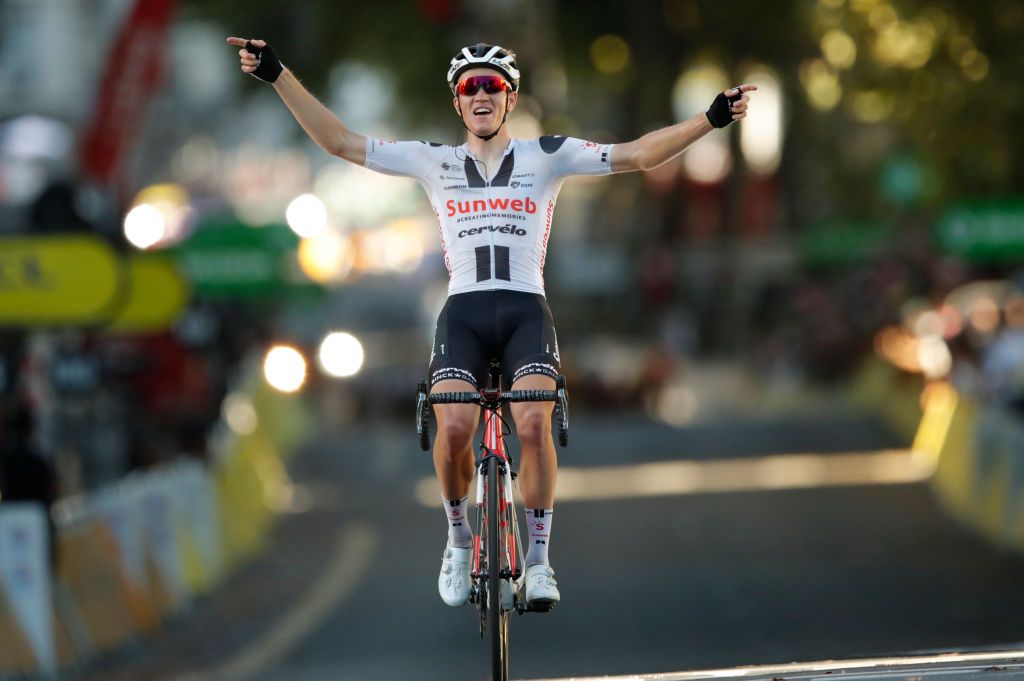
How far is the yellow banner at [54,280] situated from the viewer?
51.9ft

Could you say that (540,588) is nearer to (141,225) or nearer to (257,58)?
(257,58)

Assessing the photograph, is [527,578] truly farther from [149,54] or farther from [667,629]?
[149,54]

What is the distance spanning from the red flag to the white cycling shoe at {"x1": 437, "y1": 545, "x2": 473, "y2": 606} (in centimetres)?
1658

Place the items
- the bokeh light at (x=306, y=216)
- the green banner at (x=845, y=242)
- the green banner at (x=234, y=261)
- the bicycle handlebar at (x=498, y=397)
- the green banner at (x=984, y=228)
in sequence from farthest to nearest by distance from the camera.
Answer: the green banner at (x=845, y=242) < the bokeh light at (x=306, y=216) < the green banner at (x=234, y=261) < the green banner at (x=984, y=228) < the bicycle handlebar at (x=498, y=397)

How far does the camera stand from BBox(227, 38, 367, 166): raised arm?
9.35 meters

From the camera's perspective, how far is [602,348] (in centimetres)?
4450

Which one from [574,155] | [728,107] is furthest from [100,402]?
[728,107]

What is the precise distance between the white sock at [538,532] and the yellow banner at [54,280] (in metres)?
6.94

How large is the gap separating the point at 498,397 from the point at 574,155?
1.13 metres

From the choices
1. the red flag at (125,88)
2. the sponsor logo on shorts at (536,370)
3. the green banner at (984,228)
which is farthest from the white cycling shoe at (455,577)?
the red flag at (125,88)

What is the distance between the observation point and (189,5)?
50062mm

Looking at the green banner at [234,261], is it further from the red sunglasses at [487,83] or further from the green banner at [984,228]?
the red sunglasses at [487,83]

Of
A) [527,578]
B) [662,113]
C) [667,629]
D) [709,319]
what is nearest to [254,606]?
[667,629]

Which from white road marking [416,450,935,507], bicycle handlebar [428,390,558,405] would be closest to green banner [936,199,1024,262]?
white road marking [416,450,935,507]
